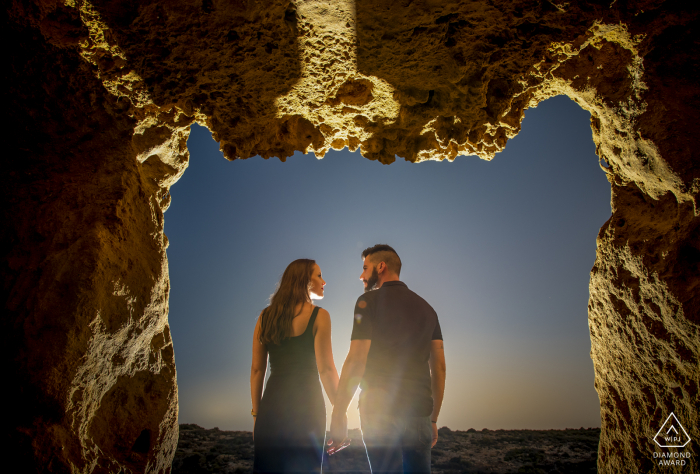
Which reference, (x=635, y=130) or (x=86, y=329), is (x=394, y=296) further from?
(x=86, y=329)

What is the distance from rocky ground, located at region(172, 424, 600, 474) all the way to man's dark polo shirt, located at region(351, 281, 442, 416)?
2.81m

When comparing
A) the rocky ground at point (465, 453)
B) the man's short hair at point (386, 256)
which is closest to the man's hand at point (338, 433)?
the man's short hair at point (386, 256)

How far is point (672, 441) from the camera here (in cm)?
142

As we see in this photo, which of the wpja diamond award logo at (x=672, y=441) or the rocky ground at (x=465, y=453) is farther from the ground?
the wpja diamond award logo at (x=672, y=441)

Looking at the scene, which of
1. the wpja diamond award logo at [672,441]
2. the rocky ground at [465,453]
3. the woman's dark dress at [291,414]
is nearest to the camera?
the wpja diamond award logo at [672,441]

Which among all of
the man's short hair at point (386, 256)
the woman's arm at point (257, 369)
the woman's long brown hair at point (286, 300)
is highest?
the man's short hair at point (386, 256)

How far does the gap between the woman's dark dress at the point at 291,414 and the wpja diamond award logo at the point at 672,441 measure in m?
1.81

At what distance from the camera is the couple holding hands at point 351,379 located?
200 centimetres

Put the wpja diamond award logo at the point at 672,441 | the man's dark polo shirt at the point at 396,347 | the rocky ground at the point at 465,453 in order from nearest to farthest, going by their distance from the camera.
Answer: the wpja diamond award logo at the point at 672,441
the man's dark polo shirt at the point at 396,347
the rocky ground at the point at 465,453

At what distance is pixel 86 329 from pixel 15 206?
79cm

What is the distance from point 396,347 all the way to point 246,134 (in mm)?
1805

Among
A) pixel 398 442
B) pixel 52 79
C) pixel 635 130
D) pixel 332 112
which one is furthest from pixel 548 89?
pixel 52 79

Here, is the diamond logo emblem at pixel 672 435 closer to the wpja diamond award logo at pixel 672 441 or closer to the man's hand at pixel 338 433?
the wpja diamond award logo at pixel 672 441

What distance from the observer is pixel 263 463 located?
1981 mm
